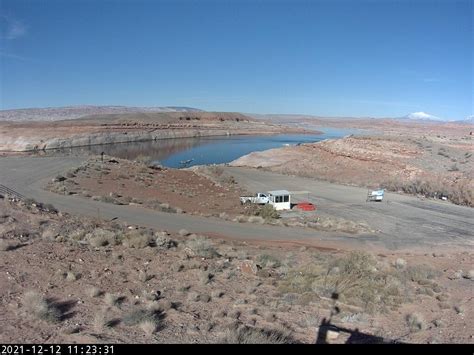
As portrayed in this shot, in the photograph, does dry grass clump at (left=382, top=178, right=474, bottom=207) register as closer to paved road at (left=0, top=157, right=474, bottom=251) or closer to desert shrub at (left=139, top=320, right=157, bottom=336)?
paved road at (left=0, top=157, right=474, bottom=251)

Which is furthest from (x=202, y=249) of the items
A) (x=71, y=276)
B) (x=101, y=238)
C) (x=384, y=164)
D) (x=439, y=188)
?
(x=384, y=164)

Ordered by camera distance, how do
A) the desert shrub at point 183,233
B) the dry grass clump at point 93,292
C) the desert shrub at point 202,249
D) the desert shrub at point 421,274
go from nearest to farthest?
the dry grass clump at point 93,292, the desert shrub at point 202,249, the desert shrub at point 421,274, the desert shrub at point 183,233

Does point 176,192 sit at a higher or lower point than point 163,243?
lower

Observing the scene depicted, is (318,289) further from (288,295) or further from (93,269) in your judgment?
(93,269)

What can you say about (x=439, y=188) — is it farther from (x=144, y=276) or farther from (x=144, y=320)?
(x=144, y=320)

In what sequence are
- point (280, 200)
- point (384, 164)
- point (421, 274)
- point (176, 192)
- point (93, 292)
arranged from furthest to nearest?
1. point (384, 164)
2. point (176, 192)
3. point (280, 200)
4. point (421, 274)
5. point (93, 292)

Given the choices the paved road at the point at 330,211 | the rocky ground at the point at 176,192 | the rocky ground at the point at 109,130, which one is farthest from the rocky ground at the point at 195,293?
the rocky ground at the point at 109,130

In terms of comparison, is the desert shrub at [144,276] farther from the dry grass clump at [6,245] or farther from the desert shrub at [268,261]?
the desert shrub at [268,261]
